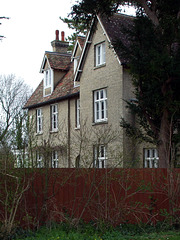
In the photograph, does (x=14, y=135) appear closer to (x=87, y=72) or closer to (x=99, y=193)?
(x=99, y=193)

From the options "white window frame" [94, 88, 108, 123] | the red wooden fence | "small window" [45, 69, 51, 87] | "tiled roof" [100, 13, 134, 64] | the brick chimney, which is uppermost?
the brick chimney

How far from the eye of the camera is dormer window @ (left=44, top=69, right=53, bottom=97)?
3123cm

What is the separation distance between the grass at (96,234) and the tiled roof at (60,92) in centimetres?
1579

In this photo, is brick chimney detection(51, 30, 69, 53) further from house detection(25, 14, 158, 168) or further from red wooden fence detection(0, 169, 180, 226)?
red wooden fence detection(0, 169, 180, 226)

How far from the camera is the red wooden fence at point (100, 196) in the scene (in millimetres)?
12234

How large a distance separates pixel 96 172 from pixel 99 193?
70 centimetres

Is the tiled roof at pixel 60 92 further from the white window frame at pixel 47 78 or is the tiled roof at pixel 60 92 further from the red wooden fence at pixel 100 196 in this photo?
the red wooden fence at pixel 100 196

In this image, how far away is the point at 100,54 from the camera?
80.4ft

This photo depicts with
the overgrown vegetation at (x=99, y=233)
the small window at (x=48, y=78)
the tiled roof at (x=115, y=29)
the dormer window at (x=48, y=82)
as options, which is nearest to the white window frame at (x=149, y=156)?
the tiled roof at (x=115, y=29)

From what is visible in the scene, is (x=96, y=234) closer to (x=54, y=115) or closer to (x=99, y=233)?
(x=99, y=233)

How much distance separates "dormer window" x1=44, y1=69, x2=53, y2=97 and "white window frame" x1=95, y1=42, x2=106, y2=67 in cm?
715

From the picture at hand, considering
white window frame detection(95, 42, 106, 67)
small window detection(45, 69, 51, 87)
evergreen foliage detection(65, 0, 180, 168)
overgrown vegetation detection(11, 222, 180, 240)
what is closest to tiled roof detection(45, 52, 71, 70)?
small window detection(45, 69, 51, 87)

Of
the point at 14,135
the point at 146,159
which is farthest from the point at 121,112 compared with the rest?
the point at 14,135

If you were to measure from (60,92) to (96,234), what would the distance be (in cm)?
1905
